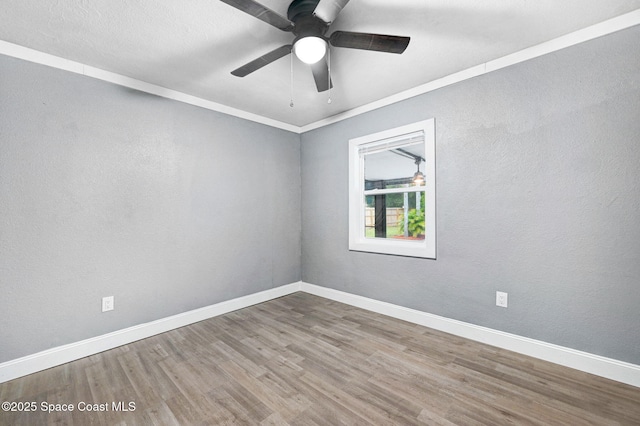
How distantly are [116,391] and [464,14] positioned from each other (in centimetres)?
347

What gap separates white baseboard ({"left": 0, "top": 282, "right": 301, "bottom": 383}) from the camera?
6.58 feet

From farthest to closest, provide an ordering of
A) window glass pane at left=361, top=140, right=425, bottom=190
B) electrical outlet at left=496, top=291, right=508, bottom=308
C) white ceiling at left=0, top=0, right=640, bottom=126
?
window glass pane at left=361, top=140, right=425, bottom=190, electrical outlet at left=496, top=291, right=508, bottom=308, white ceiling at left=0, top=0, right=640, bottom=126

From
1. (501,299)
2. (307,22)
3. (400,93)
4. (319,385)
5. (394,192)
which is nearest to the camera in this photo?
(307,22)

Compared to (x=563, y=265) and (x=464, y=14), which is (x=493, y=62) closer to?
(x=464, y=14)

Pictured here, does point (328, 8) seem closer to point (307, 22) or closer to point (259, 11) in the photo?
point (307, 22)

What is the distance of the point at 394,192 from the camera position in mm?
3240

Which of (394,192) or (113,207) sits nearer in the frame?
(113,207)

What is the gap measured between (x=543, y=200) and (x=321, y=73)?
2.01 meters

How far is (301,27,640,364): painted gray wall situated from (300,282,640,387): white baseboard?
5 cm

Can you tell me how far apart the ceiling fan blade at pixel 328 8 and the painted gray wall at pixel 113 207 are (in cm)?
207

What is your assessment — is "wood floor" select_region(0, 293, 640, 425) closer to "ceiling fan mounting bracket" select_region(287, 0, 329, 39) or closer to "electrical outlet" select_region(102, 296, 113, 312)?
"electrical outlet" select_region(102, 296, 113, 312)

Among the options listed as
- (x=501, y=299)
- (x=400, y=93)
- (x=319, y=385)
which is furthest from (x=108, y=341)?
(x=400, y=93)

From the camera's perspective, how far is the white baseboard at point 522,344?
6.12 feet

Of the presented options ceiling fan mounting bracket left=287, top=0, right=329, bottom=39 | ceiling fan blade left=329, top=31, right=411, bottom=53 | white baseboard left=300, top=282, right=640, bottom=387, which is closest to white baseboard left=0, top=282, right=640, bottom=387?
white baseboard left=300, top=282, right=640, bottom=387
